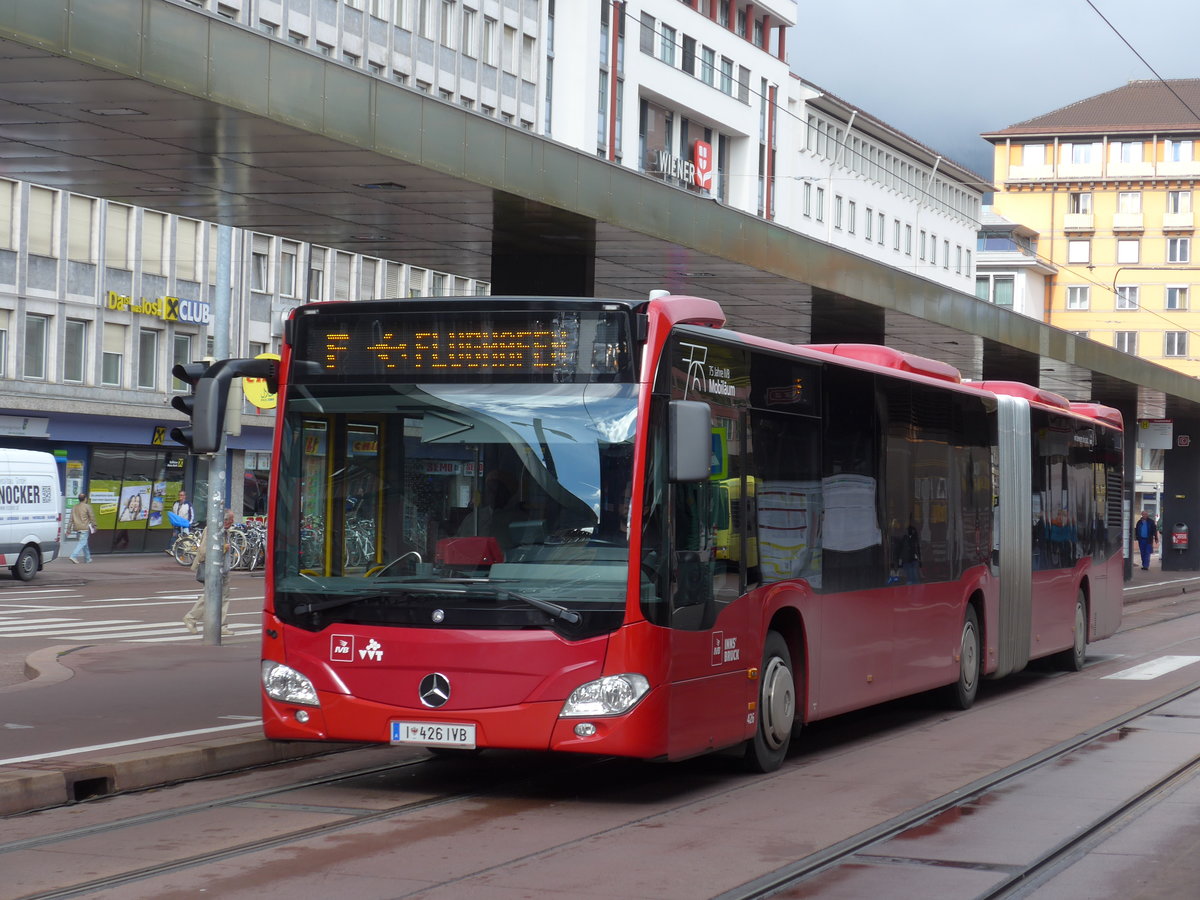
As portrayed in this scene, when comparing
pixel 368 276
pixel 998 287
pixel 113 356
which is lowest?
pixel 113 356

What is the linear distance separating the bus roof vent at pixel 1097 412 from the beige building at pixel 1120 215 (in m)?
93.0

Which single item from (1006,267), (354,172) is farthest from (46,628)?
(1006,267)

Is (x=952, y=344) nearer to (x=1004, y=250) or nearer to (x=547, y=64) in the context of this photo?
(x=547, y=64)

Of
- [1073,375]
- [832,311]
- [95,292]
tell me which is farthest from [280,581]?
Answer: [95,292]

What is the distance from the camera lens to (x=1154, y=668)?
19969 millimetres

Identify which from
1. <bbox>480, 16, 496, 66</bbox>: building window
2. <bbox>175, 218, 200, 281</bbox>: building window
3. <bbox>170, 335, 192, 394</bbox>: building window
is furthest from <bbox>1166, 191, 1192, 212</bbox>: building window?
<bbox>170, 335, 192, 394</bbox>: building window

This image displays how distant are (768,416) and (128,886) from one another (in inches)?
202

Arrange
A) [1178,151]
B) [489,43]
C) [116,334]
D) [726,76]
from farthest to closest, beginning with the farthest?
[1178,151], [726,76], [489,43], [116,334]

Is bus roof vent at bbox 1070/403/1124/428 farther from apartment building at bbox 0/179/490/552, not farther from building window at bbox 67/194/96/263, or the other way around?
building window at bbox 67/194/96/263

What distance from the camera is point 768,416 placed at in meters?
11.0

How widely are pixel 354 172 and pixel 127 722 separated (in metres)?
5.15

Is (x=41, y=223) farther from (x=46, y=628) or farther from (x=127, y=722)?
(x=127, y=722)

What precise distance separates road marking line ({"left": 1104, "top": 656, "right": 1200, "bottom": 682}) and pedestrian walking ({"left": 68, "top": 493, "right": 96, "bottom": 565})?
2682cm

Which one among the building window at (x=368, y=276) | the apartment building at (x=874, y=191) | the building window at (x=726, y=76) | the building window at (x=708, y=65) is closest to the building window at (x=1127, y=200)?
the apartment building at (x=874, y=191)
